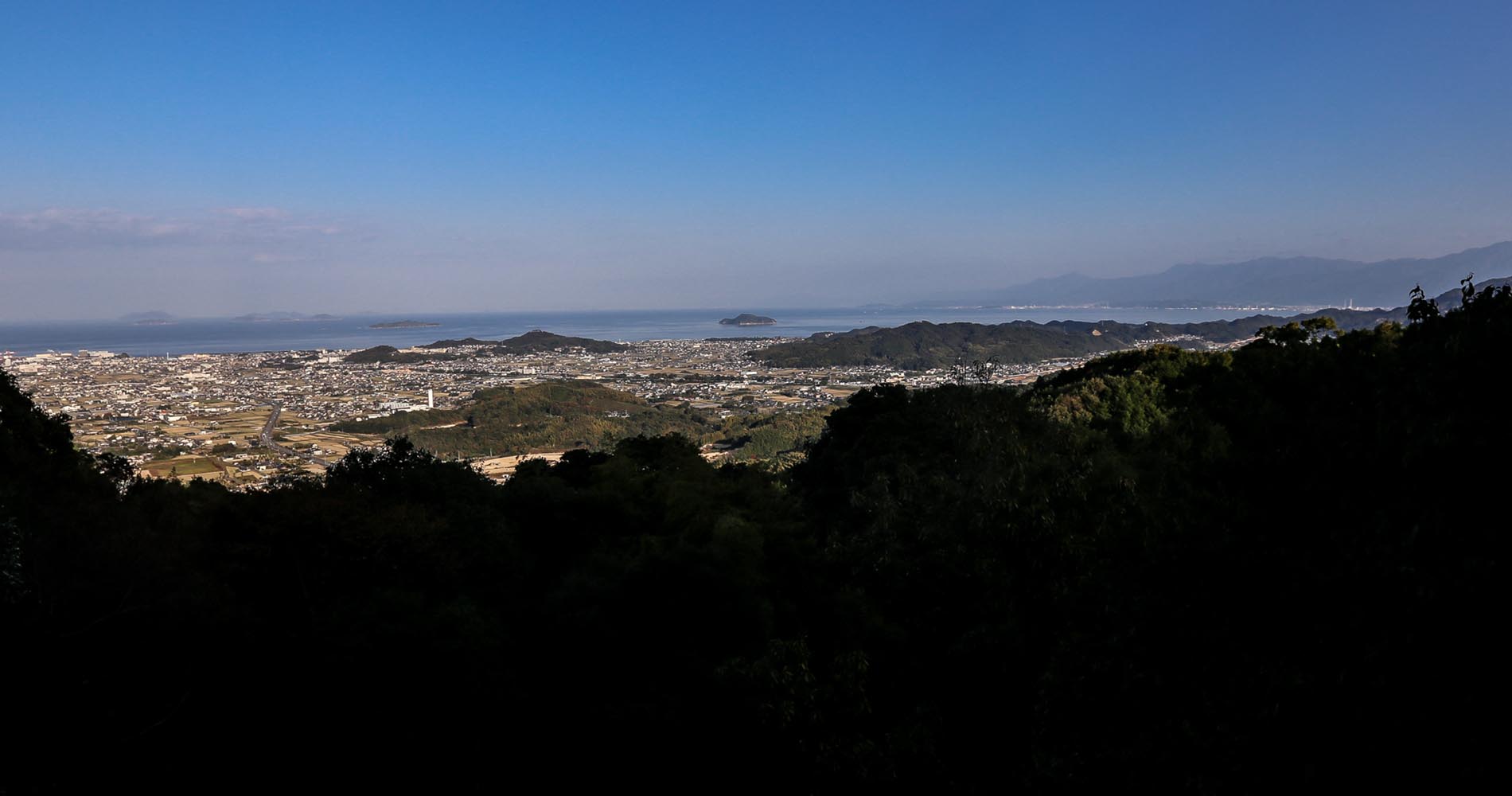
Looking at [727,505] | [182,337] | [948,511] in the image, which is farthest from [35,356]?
[948,511]

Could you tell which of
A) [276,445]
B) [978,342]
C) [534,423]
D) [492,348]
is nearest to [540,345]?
[492,348]

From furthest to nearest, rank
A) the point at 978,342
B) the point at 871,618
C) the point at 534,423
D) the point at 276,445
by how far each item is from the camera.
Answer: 1. the point at 978,342
2. the point at 534,423
3. the point at 276,445
4. the point at 871,618

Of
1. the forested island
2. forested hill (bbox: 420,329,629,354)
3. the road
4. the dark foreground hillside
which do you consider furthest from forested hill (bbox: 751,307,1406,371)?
the dark foreground hillside

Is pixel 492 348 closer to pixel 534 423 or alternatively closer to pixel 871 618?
pixel 534 423

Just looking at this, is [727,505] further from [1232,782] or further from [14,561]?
[1232,782]

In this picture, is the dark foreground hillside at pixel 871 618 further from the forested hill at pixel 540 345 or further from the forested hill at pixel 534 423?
the forested hill at pixel 540 345
